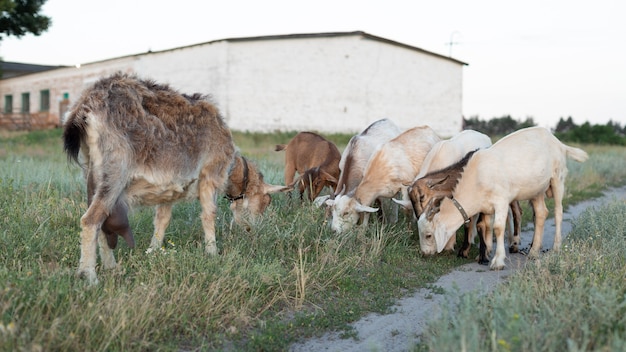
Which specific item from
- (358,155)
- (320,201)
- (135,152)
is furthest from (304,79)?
(135,152)

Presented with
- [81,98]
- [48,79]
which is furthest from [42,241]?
[48,79]

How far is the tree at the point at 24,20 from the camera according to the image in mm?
22453

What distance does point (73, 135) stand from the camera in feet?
18.3

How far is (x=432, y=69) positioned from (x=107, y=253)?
91.8 ft

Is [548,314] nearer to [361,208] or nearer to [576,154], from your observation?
[361,208]

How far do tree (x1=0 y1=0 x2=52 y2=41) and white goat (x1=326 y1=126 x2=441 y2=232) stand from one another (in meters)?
18.8

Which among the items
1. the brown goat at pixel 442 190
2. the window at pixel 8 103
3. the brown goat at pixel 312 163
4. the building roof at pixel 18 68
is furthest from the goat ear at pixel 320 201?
the building roof at pixel 18 68

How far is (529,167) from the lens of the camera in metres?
7.56

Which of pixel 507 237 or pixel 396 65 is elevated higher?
pixel 396 65

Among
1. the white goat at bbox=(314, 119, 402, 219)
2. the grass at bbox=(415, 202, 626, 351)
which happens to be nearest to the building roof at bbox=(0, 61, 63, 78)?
the white goat at bbox=(314, 119, 402, 219)

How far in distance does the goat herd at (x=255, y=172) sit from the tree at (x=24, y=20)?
16737mm

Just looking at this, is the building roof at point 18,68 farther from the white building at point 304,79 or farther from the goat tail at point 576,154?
the goat tail at point 576,154

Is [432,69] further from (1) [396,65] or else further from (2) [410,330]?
(2) [410,330]

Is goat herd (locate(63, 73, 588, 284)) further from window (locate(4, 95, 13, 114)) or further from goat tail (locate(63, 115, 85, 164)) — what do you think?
window (locate(4, 95, 13, 114))
